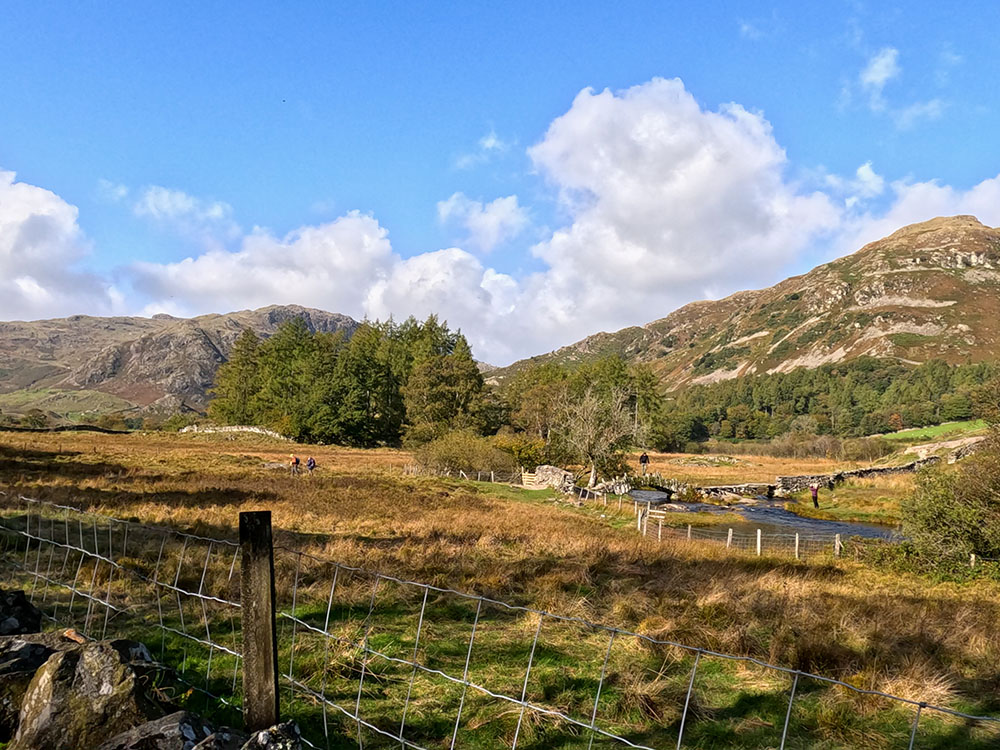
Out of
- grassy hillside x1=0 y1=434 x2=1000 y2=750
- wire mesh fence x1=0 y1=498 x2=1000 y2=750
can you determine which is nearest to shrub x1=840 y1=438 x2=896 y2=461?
grassy hillside x1=0 y1=434 x2=1000 y2=750

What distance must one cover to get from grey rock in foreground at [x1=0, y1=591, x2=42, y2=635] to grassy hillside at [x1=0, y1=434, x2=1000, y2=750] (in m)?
1.72

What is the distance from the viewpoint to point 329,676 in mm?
6504

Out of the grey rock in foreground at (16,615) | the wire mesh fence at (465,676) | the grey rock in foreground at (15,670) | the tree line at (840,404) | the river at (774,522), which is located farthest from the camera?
the tree line at (840,404)

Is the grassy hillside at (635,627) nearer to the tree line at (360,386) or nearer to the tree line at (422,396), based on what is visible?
A: the tree line at (422,396)

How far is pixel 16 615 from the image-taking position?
623 centimetres

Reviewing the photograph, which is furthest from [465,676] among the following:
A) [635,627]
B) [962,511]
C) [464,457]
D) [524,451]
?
[524,451]

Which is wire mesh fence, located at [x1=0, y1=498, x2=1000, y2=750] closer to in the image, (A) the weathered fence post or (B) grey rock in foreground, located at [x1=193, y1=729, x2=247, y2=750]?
(A) the weathered fence post

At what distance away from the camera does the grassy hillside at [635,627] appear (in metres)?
6.03

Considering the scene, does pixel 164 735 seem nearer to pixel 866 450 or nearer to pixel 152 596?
Answer: pixel 152 596

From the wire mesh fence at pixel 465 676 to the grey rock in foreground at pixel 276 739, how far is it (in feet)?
4.53

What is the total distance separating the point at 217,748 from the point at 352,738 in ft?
6.66

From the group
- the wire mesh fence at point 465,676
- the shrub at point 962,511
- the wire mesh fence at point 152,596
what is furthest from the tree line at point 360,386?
the wire mesh fence at point 465,676

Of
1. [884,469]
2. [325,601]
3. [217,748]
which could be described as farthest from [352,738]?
[884,469]

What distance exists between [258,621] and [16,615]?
4.24 meters
